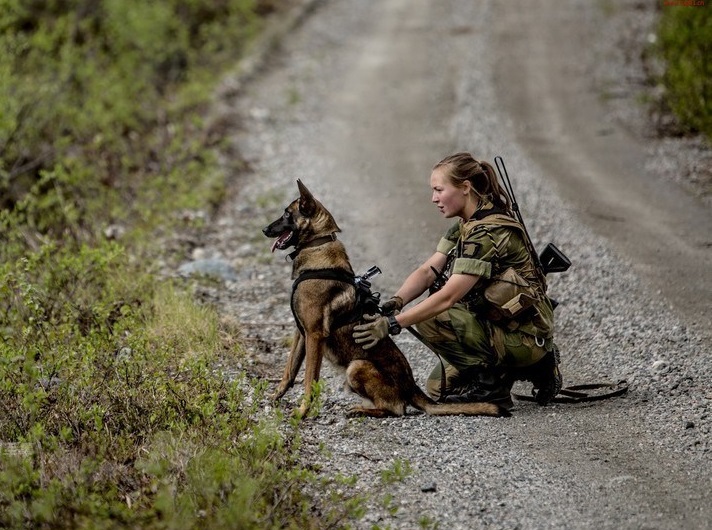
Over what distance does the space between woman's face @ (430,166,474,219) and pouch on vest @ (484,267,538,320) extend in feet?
1.66

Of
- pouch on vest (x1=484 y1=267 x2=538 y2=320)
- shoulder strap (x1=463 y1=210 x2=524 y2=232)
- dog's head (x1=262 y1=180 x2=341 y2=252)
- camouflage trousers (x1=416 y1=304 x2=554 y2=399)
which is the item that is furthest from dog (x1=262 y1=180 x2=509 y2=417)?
shoulder strap (x1=463 y1=210 x2=524 y2=232)

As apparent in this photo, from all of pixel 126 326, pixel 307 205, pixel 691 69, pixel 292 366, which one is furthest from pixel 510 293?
pixel 691 69

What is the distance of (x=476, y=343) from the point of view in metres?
6.18

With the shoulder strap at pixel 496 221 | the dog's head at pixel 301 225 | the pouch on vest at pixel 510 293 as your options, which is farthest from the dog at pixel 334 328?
the shoulder strap at pixel 496 221

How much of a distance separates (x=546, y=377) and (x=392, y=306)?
1258mm

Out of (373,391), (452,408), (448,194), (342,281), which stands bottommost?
(452,408)

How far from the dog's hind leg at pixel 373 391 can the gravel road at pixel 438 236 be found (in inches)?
3.3

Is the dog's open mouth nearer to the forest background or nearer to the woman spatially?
the woman

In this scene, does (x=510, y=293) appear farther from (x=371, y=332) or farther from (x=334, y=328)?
(x=334, y=328)

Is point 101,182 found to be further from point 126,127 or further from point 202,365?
point 202,365

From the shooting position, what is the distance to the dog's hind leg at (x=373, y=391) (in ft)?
19.7

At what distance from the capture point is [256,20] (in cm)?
2459

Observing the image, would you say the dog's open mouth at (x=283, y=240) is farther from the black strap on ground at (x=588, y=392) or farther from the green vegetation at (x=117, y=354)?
the black strap on ground at (x=588, y=392)

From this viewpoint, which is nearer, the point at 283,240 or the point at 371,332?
the point at 371,332
